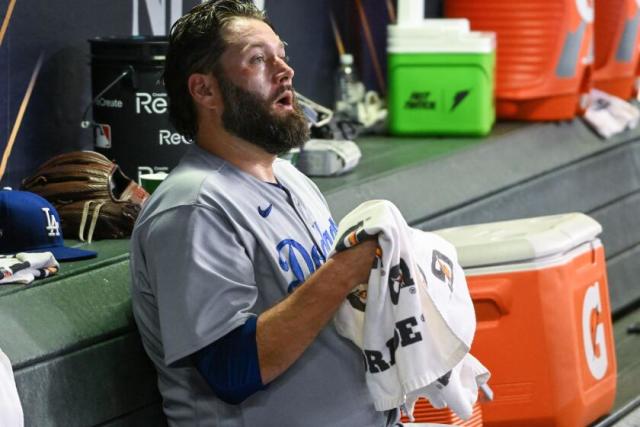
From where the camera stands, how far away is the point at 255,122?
2.72 metres

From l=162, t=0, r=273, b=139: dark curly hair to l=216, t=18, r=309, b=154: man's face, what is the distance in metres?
0.02

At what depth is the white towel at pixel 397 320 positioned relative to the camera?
256cm

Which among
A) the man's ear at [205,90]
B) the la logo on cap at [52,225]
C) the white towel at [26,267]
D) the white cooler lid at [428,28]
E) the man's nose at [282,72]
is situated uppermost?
the man's nose at [282,72]

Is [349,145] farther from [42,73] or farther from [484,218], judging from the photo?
[42,73]

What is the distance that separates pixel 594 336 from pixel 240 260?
5.22 ft

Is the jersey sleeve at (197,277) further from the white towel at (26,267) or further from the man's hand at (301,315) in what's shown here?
the white towel at (26,267)

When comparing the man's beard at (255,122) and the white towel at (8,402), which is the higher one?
the man's beard at (255,122)

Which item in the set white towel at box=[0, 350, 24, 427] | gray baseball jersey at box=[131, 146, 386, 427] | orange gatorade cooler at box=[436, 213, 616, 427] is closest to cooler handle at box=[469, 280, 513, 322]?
orange gatorade cooler at box=[436, 213, 616, 427]

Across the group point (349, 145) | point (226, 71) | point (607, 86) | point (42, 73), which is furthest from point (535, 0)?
point (226, 71)

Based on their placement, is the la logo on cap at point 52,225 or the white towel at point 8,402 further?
the la logo on cap at point 52,225

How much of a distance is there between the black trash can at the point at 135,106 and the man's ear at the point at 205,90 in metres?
0.80

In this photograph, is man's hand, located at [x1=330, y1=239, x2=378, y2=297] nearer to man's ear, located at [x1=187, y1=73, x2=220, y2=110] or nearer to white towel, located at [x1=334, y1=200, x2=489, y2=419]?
white towel, located at [x1=334, y1=200, x2=489, y2=419]

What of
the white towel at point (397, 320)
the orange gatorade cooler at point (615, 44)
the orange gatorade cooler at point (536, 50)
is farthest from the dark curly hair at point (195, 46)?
the orange gatorade cooler at point (615, 44)

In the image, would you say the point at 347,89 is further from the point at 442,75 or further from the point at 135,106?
the point at 135,106
